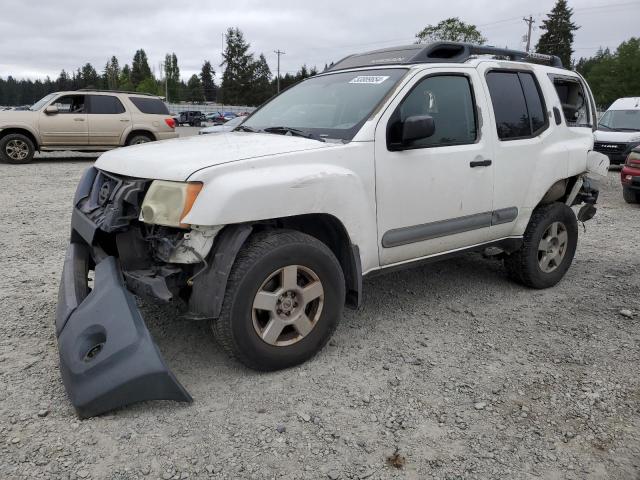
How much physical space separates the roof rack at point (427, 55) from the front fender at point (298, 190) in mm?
1079

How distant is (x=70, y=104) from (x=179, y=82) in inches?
4220

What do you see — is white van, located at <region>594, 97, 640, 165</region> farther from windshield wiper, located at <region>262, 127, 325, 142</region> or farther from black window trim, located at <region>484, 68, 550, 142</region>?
windshield wiper, located at <region>262, 127, 325, 142</region>

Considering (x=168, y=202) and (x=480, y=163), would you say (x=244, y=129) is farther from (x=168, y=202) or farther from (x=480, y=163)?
(x=480, y=163)

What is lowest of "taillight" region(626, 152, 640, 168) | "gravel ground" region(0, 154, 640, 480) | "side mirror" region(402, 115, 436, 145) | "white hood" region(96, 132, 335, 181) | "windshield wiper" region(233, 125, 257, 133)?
"gravel ground" region(0, 154, 640, 480)

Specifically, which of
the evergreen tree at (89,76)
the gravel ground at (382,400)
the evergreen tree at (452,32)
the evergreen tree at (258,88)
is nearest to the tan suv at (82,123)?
the gravel ground at (382,400)

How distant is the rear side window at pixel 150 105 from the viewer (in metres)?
13.6

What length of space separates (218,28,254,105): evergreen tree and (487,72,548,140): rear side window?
8497 cm

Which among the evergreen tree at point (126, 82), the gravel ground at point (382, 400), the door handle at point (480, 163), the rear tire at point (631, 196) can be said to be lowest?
the gravel ground at point (382, 400)

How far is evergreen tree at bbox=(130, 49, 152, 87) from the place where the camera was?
108938 millimetres

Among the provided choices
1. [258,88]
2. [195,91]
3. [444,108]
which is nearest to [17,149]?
[444,108]

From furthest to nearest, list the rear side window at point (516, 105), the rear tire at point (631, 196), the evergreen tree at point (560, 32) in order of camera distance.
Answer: the evergreen tree at point (560, 32) < the rear tire at point (631, 196) < the rear side window at point (516, 105)

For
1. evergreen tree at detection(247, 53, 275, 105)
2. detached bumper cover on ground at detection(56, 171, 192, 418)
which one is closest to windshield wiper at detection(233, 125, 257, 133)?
detached bumper cover on ground at detection(56, 171, 192, 418)

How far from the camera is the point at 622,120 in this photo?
15.0m

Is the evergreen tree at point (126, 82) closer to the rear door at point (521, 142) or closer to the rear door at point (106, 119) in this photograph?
the rear door at point (106, 119)
